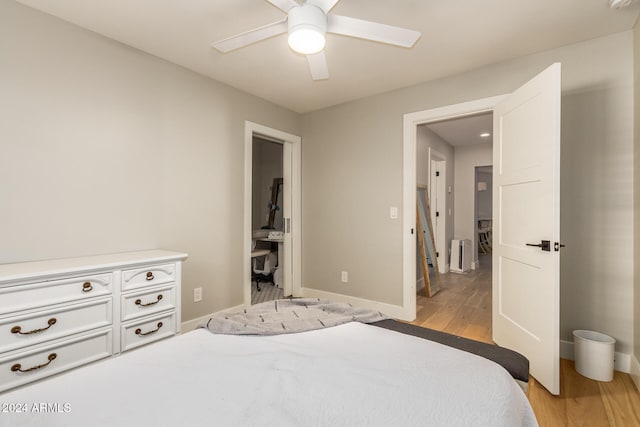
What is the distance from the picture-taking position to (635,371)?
201 centimetres

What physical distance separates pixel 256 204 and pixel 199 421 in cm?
521

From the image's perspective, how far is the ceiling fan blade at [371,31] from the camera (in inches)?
60.1

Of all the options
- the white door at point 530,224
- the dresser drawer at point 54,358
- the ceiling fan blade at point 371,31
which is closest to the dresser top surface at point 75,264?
the dresser drawer at point 54,358

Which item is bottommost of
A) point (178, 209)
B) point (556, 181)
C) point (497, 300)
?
point (497, 300)

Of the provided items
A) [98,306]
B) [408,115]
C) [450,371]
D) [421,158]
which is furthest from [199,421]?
[421,158]

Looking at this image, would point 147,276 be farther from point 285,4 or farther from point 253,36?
point 285,4

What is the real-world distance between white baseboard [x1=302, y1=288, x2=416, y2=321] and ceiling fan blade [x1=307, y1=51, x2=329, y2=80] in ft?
7.94

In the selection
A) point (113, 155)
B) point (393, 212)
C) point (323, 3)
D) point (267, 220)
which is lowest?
point (267, 220)

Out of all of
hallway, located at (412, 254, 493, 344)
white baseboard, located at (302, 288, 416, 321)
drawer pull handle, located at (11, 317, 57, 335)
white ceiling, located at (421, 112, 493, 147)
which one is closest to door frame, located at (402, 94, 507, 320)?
white baseboard, located at (302, 288, 416, 321)

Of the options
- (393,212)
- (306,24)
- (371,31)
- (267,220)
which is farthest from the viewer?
(267,220)

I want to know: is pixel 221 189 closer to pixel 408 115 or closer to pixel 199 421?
pixel 408 115

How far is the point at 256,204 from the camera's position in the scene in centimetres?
587

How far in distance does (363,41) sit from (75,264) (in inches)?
97.2

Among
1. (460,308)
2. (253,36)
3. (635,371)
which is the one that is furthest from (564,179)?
(253,36)
